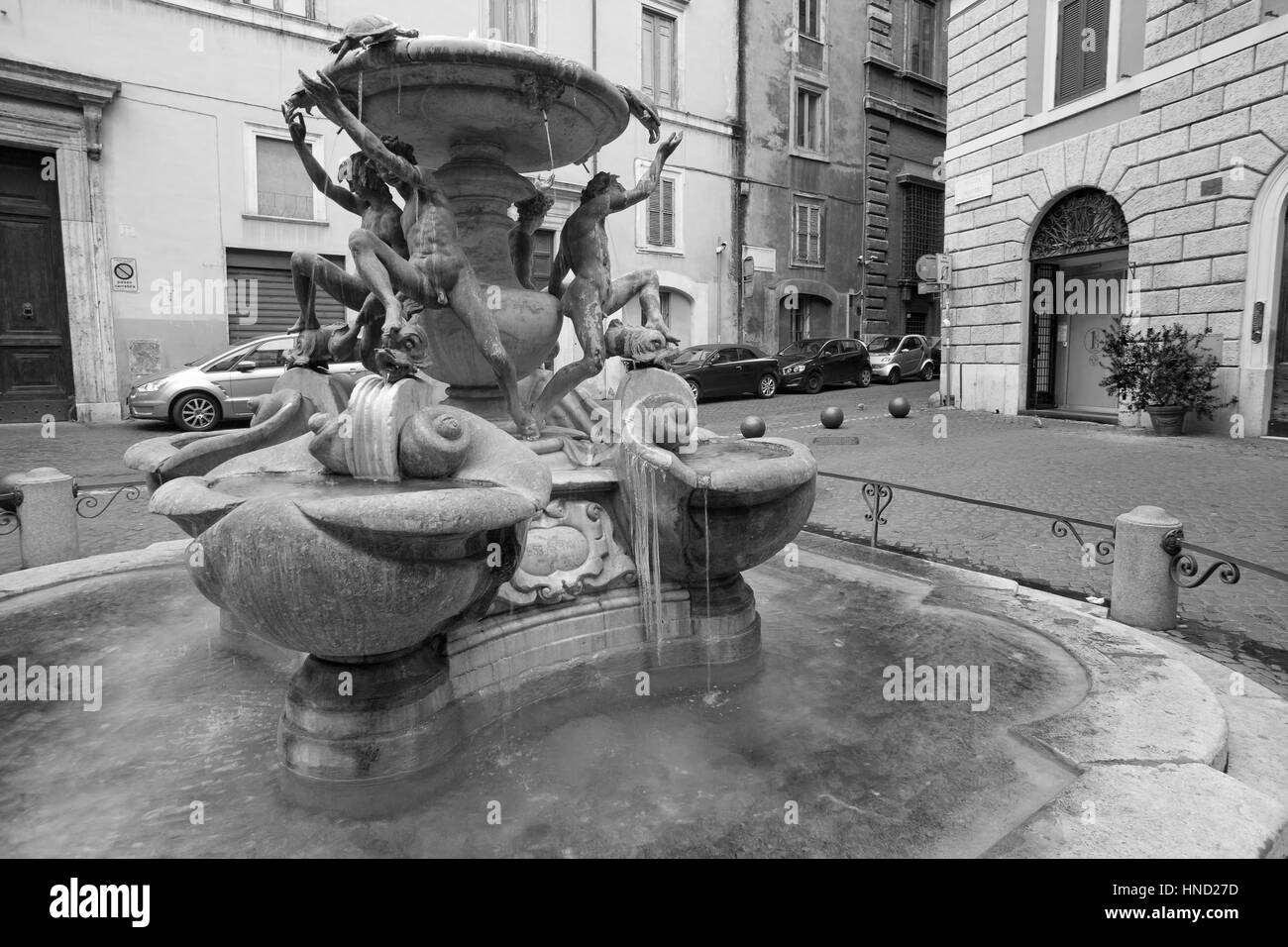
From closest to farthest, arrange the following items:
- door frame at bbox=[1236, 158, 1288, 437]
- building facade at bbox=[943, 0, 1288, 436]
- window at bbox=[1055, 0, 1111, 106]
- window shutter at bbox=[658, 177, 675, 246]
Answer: door frame at bbox=[1236, 158, 1288, 437], building facade at bbox=[943, 0, 1288, 436], window at bbox=[1055, 0, 1111, 106], window shutter at bbox=[658, 177, 675, 246]

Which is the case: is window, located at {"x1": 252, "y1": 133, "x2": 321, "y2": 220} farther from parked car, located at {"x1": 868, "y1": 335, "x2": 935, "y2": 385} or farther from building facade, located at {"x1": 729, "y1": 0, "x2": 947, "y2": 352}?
parked car, located at {"x1": 868, "y1": 335, "x2": 935, "y2": 385}

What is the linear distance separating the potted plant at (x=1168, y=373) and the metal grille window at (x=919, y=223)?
17127mm

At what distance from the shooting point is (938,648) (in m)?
3.88

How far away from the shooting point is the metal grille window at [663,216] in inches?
896

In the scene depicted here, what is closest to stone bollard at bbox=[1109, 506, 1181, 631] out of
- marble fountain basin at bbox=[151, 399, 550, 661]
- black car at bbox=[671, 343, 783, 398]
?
marble fountain basin at bbox=[151, 399, 550, 661]

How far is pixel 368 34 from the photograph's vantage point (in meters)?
3.55

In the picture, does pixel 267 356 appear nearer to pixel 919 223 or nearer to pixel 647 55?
pixel 647 55

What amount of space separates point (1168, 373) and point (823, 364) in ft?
35.2

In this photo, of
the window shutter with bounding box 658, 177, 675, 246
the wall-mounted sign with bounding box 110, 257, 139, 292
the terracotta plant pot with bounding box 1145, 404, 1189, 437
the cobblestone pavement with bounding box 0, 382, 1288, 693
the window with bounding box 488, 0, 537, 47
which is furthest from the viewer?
the window shutter with bounding box 658, 177, 675, 246

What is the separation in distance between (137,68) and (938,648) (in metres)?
16.9

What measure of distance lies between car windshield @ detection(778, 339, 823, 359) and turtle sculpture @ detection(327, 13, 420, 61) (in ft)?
63.8

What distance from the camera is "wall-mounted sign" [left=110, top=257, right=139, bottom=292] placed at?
14805 mm

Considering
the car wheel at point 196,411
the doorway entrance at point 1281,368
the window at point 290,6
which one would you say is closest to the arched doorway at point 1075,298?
the doorway entrance at point 1281,368
